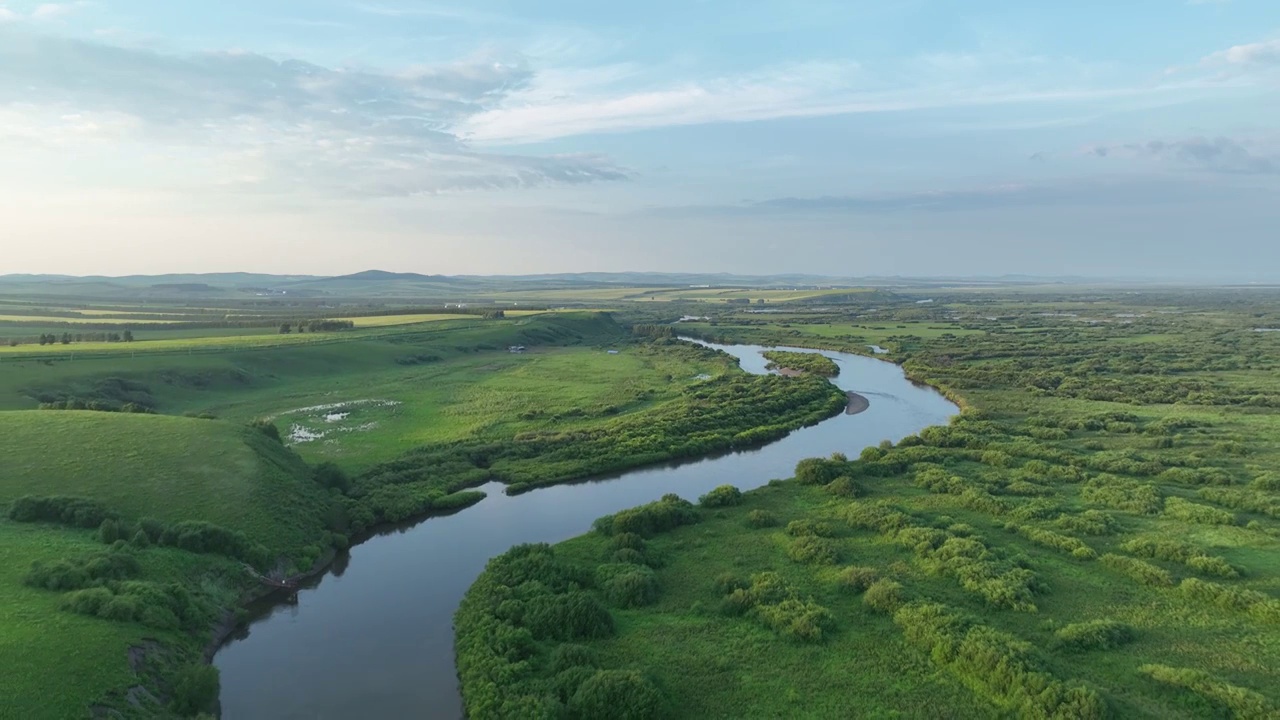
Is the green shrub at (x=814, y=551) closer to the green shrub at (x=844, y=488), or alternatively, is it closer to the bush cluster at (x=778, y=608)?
the bush cluster at (x=778, y=608)

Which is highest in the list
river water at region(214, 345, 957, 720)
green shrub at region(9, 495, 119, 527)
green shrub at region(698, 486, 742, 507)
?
green shrub at region(9, 495, 119, 527)

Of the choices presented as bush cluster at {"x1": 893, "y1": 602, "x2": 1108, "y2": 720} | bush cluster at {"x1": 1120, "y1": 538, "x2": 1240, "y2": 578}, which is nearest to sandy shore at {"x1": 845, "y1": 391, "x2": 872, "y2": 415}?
bush cluster at {"x1": 1120, "y1": 538, "x2": 1240, "y2": 578}

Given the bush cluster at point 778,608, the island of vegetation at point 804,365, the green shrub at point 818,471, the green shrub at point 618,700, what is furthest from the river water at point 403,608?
the island of vegetation at point 804,365

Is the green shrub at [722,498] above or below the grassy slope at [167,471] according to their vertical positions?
below

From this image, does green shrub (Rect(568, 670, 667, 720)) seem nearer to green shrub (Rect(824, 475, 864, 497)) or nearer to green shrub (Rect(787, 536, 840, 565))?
green shrub (Rect(787, 536, 840, 565))

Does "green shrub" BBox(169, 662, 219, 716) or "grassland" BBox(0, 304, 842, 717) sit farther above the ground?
"grassland" BBox(0, 304, 842, 717)

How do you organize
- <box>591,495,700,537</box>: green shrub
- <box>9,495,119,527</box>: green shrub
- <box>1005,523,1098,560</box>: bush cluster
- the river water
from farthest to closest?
<box>591,495,700,537</box>: green shrub
<box>1005,523,1098,560</box>: bush cluster
<box>9,495,119,527</box>: green shrub
the river water
